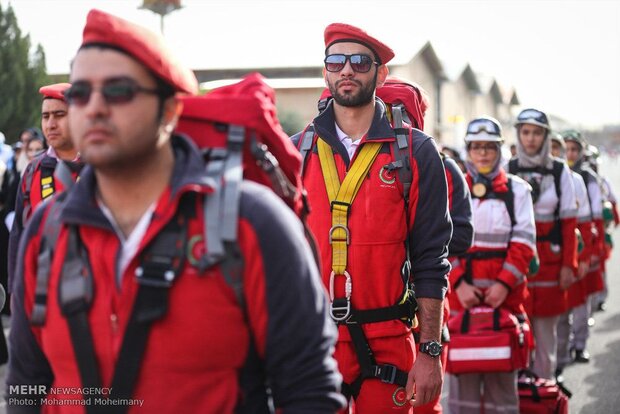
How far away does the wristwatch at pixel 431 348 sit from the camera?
4586mm

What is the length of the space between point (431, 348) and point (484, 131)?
3383mm

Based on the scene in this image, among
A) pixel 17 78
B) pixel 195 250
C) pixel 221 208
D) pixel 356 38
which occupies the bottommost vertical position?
pixel 195 250

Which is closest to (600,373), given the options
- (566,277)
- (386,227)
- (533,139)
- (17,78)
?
(566,277)

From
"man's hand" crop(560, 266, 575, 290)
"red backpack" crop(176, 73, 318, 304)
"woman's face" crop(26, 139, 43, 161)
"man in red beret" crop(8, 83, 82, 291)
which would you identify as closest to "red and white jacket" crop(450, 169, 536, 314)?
"man's hand" crop(560, 266, 575, 290)

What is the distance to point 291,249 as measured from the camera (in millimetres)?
2541

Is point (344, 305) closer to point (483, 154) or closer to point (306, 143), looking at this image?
point (306, 143)

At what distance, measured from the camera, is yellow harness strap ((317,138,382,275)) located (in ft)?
15.0

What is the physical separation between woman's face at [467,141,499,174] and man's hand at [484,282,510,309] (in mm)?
890

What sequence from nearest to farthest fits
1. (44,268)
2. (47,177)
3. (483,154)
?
1. (44,268)
2. (47,177)
3. (483,154)

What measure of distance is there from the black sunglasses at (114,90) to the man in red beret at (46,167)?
3026 millimetres

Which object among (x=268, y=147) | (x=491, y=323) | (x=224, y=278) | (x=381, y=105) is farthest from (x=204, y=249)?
(x=491, y=323)

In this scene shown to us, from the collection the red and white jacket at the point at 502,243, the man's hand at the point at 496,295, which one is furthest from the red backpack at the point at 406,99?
the man's hand at the point at 496,295

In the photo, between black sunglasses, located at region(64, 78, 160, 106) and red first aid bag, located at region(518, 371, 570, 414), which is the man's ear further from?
red first aid bag, located at region(518, 371, 570, 414)

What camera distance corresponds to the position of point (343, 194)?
15.1ft
